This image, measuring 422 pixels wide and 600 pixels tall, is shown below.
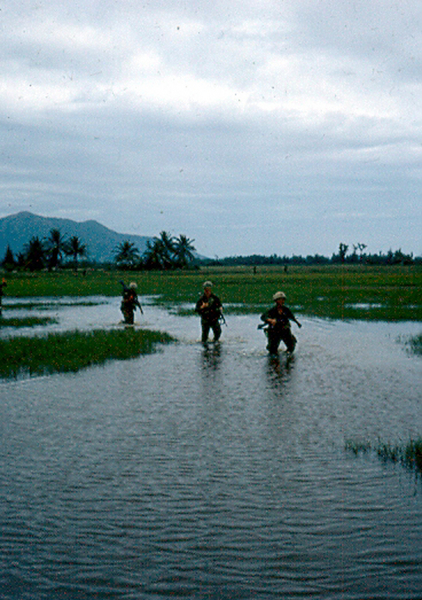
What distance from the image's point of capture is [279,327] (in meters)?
18.7

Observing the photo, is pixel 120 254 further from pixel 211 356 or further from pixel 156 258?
pixel 211 356

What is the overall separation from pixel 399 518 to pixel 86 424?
5.11 m

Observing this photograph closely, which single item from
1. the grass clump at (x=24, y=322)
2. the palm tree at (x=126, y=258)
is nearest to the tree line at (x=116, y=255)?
the palm tree at (x=126, y=258)

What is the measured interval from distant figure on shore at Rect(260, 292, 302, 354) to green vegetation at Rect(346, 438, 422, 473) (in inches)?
367

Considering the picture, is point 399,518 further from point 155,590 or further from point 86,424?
point 86,424

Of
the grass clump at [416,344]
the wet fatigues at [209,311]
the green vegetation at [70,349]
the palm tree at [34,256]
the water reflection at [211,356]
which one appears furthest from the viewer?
the palm tree at [34,256]

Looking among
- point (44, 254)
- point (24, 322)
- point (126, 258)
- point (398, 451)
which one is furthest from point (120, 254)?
point (398, 451)

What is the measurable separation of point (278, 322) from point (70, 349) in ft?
17.5

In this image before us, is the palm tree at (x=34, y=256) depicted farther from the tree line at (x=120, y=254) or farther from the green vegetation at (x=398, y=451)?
the green vegetation at (x=398, y=451)

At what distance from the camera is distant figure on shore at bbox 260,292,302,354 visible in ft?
60.5

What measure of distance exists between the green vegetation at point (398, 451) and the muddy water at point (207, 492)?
149 millimetres

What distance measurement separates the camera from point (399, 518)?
626 centimetres

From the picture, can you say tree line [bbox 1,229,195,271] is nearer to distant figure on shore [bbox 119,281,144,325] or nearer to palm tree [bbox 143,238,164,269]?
palm tree [bbox 143,238,164,269]

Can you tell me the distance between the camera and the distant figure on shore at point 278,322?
18.5 metres
